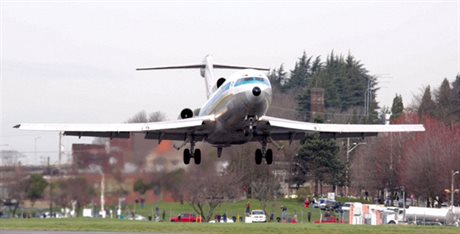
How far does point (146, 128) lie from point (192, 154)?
119 inches

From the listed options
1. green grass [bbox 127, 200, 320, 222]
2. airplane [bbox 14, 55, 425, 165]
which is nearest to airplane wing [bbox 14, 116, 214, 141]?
airplane [bbox 14, 55, 425, 165]

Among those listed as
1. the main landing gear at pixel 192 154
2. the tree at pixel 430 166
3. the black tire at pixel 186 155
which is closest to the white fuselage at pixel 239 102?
the main landing gear at pixel 192 154

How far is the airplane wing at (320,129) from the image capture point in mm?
56188

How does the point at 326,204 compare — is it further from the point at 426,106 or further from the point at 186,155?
the point at 426,106

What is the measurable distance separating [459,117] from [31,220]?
102199 mm

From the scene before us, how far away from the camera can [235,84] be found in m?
52.8

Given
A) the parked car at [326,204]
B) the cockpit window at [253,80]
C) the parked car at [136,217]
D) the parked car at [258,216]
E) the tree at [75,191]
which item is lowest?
the parked car at [258,216]

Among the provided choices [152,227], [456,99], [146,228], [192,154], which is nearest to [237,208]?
[192,154]

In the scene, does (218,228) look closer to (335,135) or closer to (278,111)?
(335,135)

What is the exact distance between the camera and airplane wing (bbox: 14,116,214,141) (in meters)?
56.0

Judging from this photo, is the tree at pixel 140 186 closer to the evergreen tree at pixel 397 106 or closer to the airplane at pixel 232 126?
the airplane at pixel 232 126

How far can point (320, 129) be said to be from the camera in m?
58.9

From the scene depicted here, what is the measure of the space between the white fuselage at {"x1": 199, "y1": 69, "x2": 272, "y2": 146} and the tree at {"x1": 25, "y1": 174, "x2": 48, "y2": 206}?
972 centimetres

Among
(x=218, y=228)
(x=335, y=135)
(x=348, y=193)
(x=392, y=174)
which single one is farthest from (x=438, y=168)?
(x=218, y=228)
